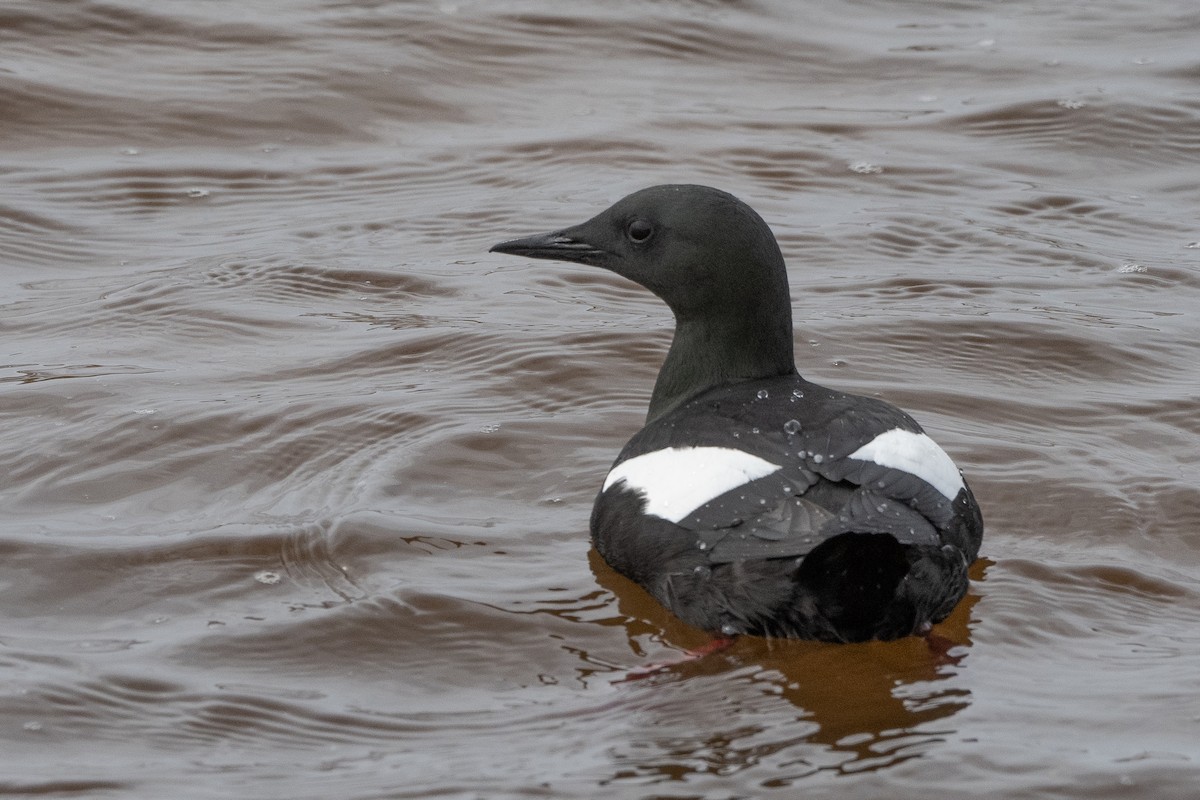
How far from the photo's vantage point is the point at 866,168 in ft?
26.7

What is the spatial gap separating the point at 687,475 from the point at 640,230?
1065 millimetres

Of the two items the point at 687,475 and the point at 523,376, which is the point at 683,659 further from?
the point at 523,376

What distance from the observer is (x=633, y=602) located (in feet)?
14.5

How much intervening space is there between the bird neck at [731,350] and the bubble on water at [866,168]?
336cm

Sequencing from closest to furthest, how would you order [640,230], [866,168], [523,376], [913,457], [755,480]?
[755,480]
[913,457]
[640,230]
[523,376]
[866,168]

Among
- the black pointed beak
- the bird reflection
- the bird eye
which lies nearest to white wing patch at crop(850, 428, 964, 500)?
the bird reflection

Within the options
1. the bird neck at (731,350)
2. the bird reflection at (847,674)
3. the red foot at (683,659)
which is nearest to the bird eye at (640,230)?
the bird neck at (731,350)

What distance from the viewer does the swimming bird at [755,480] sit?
3.84 meters

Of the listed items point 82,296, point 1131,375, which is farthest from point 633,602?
point 82,296

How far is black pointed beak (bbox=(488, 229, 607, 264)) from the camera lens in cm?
514

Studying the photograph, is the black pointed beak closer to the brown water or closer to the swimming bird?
the swimming bird

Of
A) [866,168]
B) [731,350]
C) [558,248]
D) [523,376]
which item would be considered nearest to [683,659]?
[731,350]

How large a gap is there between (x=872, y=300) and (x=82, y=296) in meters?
3.21

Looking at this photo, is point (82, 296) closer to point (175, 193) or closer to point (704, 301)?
point (175, 193)
